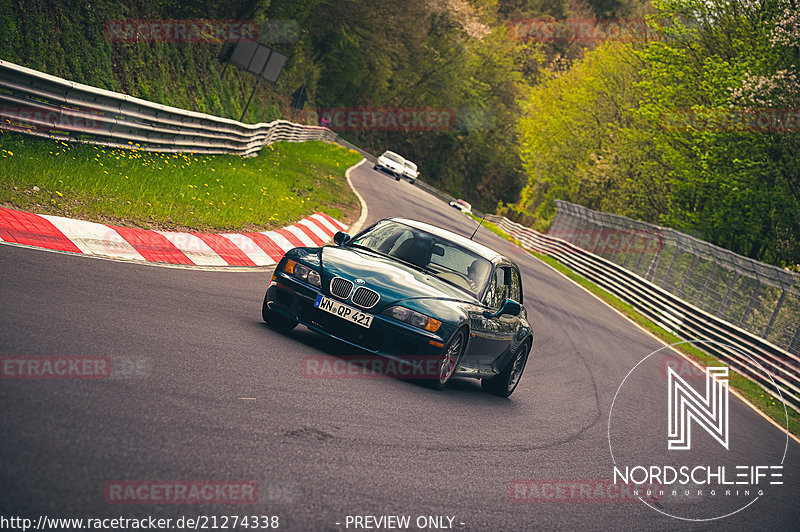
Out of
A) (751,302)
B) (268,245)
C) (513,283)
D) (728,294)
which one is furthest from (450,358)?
(728,294)

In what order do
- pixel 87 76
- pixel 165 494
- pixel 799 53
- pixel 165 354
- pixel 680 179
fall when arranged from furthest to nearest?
pixel 680 179, pixel 799 53, pixel 87 76, pixel 165 354, pixel 165 494

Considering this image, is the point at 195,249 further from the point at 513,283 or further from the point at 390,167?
the point at 390,167

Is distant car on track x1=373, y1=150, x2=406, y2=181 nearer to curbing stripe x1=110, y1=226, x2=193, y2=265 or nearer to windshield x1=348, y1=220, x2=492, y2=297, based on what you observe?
curbing stripe x1=110, y1=226, x2=193, y2=265

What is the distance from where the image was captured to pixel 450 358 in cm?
777

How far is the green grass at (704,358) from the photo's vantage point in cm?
1580

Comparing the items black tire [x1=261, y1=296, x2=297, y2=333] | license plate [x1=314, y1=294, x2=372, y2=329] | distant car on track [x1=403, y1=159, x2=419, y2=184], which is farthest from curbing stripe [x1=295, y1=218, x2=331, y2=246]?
distant car on track [x1=403, y1=159, x2=419, y2=184]

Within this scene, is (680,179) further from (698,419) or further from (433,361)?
(433,361)

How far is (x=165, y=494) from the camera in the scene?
3707mm

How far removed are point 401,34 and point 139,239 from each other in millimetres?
48278

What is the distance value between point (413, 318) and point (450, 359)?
0.70 meters

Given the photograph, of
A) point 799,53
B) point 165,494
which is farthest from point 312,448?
point 799,53

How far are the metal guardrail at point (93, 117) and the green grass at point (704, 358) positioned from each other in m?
12.8

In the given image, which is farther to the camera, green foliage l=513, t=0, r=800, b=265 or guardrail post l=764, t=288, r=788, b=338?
green foliage l=513, t=0, r=800, b=265

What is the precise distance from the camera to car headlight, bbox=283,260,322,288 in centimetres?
761
